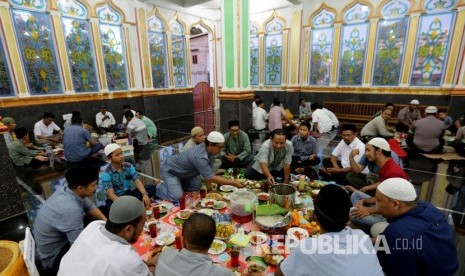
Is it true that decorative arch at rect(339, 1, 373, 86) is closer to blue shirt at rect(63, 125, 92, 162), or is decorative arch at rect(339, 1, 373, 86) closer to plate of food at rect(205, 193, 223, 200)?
plate of food at rect(205, 193, 223, 200)

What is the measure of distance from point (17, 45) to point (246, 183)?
8181 mm

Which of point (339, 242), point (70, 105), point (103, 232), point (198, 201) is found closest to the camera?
point (339, 242)

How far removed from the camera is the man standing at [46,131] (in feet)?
20.9

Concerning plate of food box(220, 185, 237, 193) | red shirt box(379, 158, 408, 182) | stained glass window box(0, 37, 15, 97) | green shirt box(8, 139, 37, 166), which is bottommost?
green shirt box(8, 139, 37, 166)

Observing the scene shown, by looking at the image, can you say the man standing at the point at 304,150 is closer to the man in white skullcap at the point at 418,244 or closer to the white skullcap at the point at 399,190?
the white skullcap at the point at 399,190

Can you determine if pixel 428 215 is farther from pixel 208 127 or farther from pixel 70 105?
pixel 70 105

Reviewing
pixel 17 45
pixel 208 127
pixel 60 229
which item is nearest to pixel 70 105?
pixel 17 45

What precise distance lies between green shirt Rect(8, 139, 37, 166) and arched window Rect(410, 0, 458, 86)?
38.2ft

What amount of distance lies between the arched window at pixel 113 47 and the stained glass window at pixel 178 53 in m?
2.38

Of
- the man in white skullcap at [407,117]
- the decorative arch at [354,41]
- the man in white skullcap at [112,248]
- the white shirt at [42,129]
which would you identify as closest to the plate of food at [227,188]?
the man in white skullcap at [112,248]

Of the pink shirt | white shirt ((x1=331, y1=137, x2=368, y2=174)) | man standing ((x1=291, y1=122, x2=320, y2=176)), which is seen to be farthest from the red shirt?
the pink shirt

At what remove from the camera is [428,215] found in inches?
66.7

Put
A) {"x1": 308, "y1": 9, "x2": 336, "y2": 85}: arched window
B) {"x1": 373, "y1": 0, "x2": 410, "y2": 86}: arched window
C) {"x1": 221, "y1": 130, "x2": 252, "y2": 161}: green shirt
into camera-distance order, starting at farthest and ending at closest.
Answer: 1. {"x1": 308, "y1": 9, "x2": 336, "y2": 85}: arched window
2. {"x1": 373, "y1": 0, "x2": 410, "y2": 86}: arched window
3. {"x1": 221, "y1": 130, "x2": 252, "y2": 161}: green shirt

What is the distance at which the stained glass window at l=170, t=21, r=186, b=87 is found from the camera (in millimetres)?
11242
